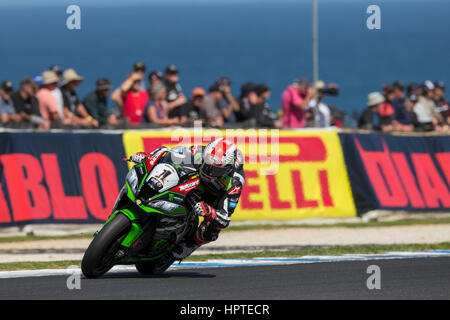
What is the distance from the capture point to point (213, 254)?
12867 mm

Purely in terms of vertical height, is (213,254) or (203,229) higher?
(203,229)

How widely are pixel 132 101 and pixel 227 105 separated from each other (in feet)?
6.79

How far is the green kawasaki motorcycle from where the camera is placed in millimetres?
9289

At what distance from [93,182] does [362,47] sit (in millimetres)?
128278

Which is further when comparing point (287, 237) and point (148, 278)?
point (287, 237)

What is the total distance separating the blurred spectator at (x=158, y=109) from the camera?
16219 mm

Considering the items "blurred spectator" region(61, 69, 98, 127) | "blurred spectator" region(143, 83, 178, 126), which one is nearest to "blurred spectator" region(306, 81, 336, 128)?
"blurred spectator" region(143, 83, 178, 126)

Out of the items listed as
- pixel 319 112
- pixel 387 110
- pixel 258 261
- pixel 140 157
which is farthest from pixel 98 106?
pixel 140 157

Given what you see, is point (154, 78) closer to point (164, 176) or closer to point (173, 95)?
point (173, 95)

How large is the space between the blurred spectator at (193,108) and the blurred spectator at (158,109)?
306 mm

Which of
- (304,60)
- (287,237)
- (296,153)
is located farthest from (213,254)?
(304,60)

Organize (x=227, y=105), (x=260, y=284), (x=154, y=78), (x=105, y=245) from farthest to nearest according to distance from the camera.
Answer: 1. (x=227, y=105)
2. (x=154, y=78)
3. (x=260, y=284)
4. (x=105, y=245)

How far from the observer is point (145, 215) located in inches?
372
